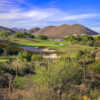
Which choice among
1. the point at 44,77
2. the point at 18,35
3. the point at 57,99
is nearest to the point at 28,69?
the point at 44,77

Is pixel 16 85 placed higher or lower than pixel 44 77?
lower

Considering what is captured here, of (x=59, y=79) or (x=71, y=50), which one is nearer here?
(x=59, y=79)

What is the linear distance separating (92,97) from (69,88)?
213cm

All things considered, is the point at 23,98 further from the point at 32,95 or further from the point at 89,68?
the point at 89,68

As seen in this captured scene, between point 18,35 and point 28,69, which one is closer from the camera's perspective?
point 28,69

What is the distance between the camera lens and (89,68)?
67.2ft

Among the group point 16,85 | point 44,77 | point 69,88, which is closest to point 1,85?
point 16,85

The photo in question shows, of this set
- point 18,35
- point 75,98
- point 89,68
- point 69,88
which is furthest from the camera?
point 18,35

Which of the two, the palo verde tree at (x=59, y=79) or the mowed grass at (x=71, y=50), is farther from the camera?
the mowed grass at (x=71, y=50)

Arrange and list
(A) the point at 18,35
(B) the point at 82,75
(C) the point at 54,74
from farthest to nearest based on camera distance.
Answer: (A) the point at 18,35 → (B) the point at 82,75 → (C) the point at 54,74

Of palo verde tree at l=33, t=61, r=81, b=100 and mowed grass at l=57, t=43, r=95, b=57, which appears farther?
mowed grass at l=57, t=43, r=95, b=57

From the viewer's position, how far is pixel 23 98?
10.3 metres

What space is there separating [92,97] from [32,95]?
359cm

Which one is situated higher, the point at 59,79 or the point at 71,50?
the point at 71,50
